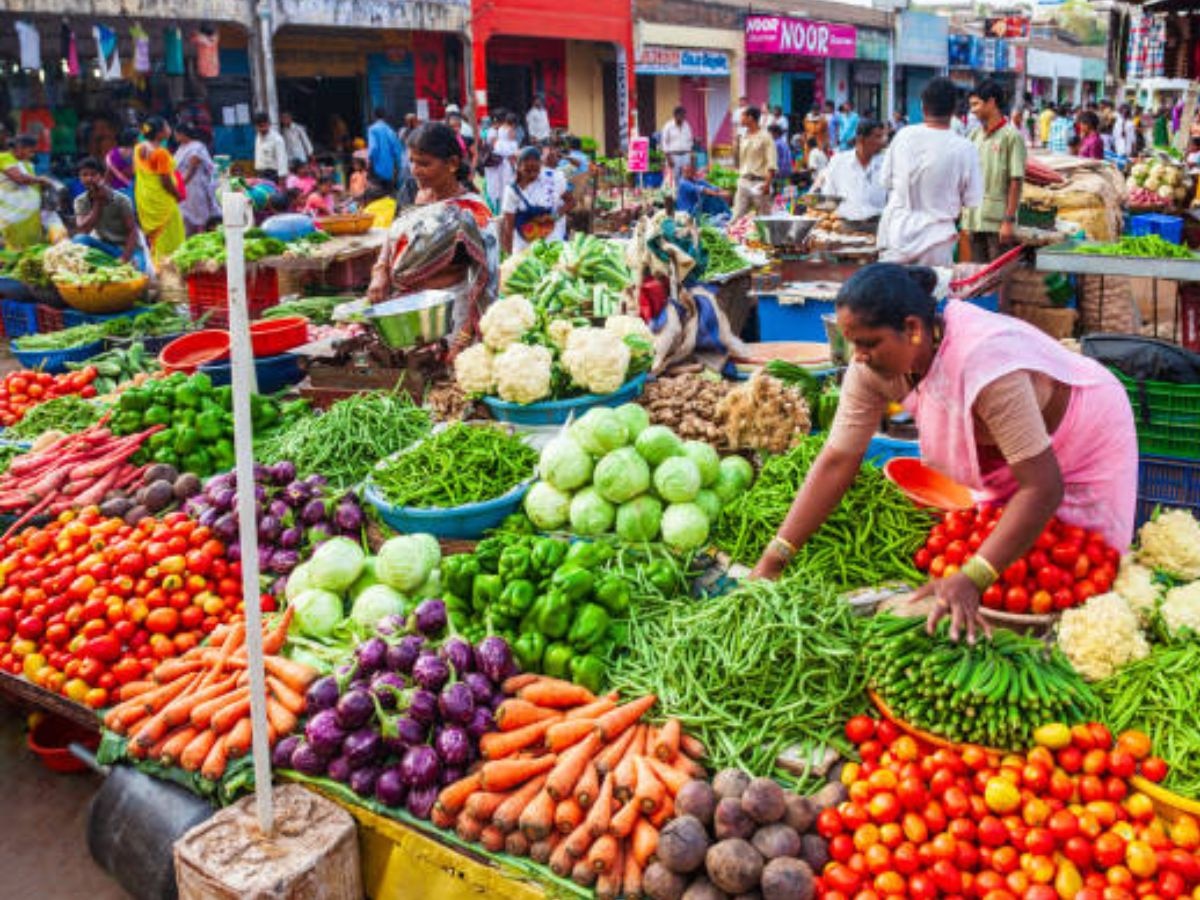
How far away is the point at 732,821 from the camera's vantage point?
8.16ft

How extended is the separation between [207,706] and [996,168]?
7.15m

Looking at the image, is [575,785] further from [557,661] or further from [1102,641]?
[1102,641]

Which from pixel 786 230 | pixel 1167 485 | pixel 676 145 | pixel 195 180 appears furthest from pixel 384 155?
pixel 1167 485

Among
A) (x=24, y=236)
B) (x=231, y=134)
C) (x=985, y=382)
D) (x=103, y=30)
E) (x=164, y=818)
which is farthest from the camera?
(x=231, y=134)

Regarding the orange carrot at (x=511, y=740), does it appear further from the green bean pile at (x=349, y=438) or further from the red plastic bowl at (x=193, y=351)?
the red plastic bowl at (x=193, y=351)

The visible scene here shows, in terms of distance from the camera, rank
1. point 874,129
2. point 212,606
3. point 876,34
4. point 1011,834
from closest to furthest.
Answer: point 1011,834 → point 212,606 → point 874,129 → point 876,34

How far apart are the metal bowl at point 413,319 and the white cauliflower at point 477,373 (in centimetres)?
29

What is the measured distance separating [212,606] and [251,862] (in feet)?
4.52

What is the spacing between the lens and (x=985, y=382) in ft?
8.73

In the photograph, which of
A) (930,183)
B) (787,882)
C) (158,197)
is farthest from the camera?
(158,197)

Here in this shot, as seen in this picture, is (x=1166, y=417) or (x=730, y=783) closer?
(x=730, y=783)

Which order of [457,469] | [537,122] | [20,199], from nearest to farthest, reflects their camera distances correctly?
[457,469]
[20,199]
[537,122]

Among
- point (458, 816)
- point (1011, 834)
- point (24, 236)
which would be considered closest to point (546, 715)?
point (458, 816)

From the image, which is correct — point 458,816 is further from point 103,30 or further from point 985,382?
point 103,30
